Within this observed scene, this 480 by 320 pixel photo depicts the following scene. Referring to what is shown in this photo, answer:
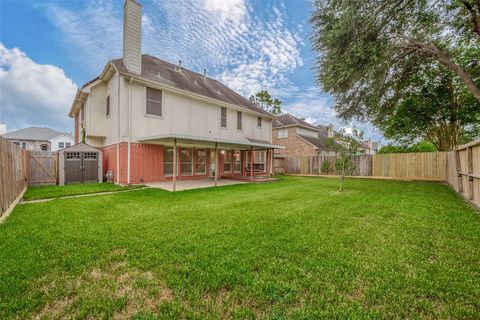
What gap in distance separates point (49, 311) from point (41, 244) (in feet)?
7.17

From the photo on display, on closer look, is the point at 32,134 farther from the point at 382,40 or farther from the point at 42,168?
the point at 382,40

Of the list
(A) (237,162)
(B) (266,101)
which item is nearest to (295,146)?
(A) (237,162)

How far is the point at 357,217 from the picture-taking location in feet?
18.0

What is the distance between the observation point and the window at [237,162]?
17.5m

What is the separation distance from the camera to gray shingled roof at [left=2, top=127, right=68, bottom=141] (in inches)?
1396

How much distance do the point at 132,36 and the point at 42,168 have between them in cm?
850

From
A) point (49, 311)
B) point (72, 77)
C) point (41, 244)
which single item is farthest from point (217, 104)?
point (72, 77)

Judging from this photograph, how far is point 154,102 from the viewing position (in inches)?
481

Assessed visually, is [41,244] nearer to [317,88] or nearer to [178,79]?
[317,88]

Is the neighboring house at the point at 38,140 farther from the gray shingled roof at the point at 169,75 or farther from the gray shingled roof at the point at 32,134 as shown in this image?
the gray shingled roof at the point at 169,75

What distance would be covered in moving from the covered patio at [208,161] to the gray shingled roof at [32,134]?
121 feet

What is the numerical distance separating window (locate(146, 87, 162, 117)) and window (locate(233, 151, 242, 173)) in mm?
6933

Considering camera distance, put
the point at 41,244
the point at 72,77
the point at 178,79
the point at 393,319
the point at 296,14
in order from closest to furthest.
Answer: the point at 393,319
the point at 41,244
the point at 296,14
the point at 178,79
the point at 72,77

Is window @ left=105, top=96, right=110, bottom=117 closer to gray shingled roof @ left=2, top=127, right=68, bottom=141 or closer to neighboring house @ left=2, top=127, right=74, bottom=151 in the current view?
neighboring house @ left=2, top=127, right=74, bottom=151
